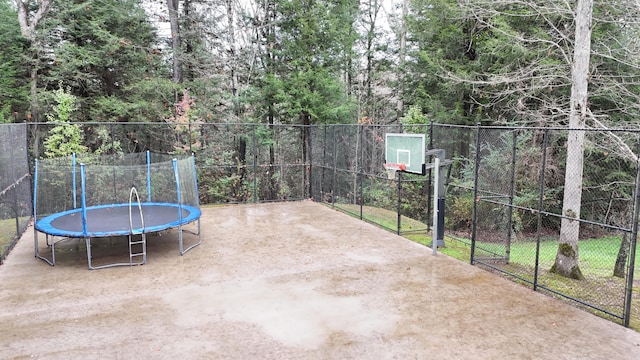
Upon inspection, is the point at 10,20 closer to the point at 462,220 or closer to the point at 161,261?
the point at 161,261

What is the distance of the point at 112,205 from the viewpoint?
8.76m

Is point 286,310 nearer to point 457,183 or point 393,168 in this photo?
point 393,168

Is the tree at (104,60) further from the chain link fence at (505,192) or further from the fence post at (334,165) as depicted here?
the fence post at (334,165)

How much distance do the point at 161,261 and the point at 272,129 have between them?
8.70 m

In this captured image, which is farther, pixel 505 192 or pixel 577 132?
pixel 505 192

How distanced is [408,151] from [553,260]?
5.26 meters

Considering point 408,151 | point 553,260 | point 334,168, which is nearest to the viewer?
point 408,151

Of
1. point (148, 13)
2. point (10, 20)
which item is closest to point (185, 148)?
point (148, 13)

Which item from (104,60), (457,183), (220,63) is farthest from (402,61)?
(104,60)

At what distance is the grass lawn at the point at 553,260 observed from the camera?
5980 millimetres

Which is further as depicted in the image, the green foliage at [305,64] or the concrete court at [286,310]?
the green foliage at [305,64]

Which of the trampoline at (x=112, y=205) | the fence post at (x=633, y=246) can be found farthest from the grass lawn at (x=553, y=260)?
the trampoline at (x=112, y=205)

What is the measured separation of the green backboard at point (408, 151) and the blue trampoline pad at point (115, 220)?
3871mm

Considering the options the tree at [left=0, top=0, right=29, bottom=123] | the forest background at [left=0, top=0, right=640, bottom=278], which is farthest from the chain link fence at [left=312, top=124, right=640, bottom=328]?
the tree at [left=0, top=0, right=29, bottom=123]
